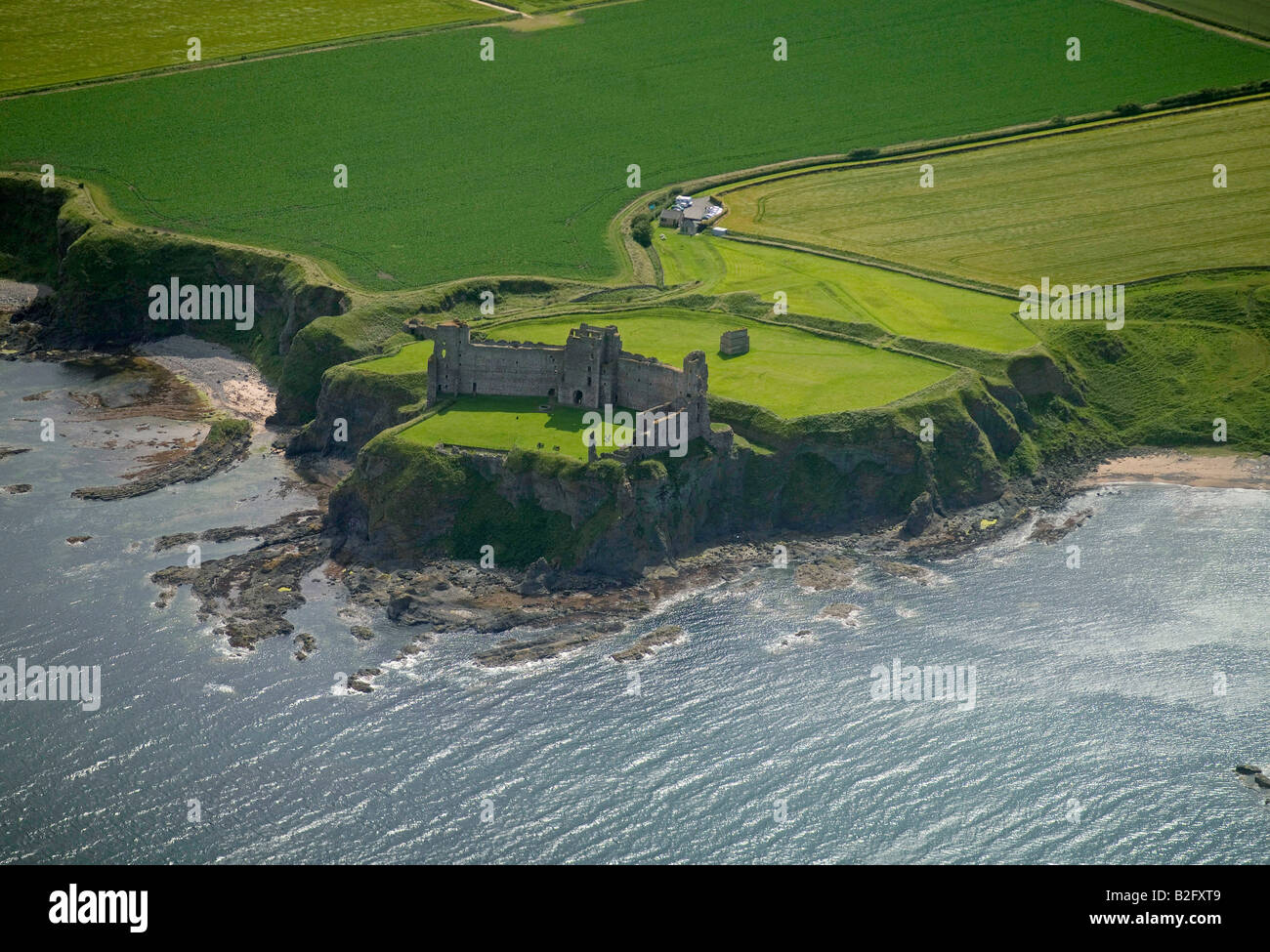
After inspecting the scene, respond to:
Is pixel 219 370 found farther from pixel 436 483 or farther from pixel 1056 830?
pixel 1056 830

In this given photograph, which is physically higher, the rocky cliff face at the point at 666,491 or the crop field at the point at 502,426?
the crop field at the point at 502,426

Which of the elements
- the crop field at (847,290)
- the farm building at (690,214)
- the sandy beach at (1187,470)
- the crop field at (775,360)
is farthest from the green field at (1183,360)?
the farm building at (690,214)

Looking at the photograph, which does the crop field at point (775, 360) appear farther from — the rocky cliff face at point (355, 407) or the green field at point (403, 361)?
the rocky cliff face at point (355, 407)

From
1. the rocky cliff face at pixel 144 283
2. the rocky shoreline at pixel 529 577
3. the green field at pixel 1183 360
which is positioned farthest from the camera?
the rocky cliff face at pixel 144 283

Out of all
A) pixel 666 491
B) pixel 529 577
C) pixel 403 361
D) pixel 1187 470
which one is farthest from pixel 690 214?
pixel 529 577

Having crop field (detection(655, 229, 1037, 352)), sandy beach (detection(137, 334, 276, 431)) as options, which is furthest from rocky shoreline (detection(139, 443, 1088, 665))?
sandy beach (detection(137, 334, 276, 431))

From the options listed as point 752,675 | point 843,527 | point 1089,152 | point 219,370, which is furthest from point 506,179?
point 752,675

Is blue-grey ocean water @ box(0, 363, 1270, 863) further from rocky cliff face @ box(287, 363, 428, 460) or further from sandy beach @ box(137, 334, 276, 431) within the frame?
sandy beach @ box(137, 334, 276, 431)
